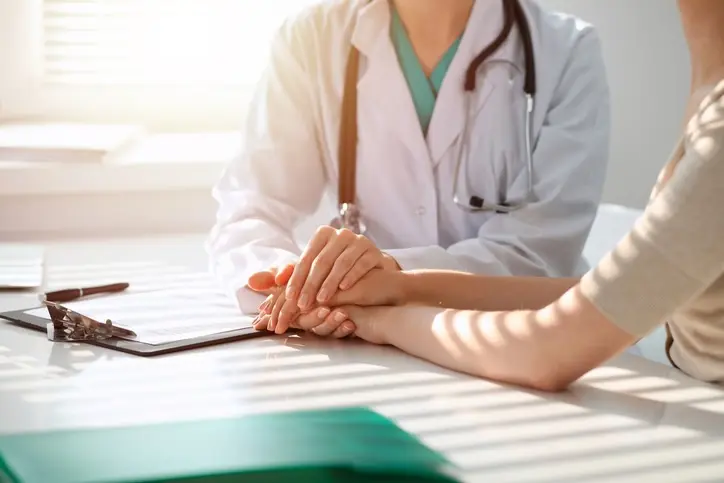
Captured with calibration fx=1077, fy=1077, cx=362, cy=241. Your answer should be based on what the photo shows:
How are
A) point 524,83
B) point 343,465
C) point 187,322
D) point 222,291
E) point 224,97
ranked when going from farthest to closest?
point 224,97
point 524,83
point 222,291
point 187,322
point 343,465

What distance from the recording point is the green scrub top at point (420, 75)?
1737 mm

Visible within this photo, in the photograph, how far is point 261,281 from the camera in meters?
1.42

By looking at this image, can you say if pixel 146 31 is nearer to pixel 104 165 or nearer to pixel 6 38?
pixel 6 38

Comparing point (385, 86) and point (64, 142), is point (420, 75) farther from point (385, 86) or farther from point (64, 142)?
point (64, 142)

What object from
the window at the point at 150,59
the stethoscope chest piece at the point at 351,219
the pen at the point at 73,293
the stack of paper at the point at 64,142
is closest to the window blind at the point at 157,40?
the window at the point at 150,59

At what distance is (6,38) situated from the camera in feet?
7.89

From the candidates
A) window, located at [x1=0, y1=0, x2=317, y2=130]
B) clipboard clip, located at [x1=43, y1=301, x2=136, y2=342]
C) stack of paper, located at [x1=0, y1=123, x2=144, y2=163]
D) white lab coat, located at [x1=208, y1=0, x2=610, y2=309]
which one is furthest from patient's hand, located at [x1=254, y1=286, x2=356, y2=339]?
window, located at [x1=0, y1=0, x2=317, y2=130]

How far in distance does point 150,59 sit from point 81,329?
138 centimetres

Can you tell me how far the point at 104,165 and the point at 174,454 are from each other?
4.53 ft

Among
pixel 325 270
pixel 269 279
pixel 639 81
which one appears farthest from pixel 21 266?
pixel 639 81

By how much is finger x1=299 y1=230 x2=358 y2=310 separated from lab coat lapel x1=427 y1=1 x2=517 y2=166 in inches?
15.2

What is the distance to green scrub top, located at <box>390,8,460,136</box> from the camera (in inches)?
68.4

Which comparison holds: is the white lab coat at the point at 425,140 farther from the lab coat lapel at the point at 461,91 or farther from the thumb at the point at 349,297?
the thumb at the point at 349,297

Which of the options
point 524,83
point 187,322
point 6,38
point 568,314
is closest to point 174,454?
point 568,314
